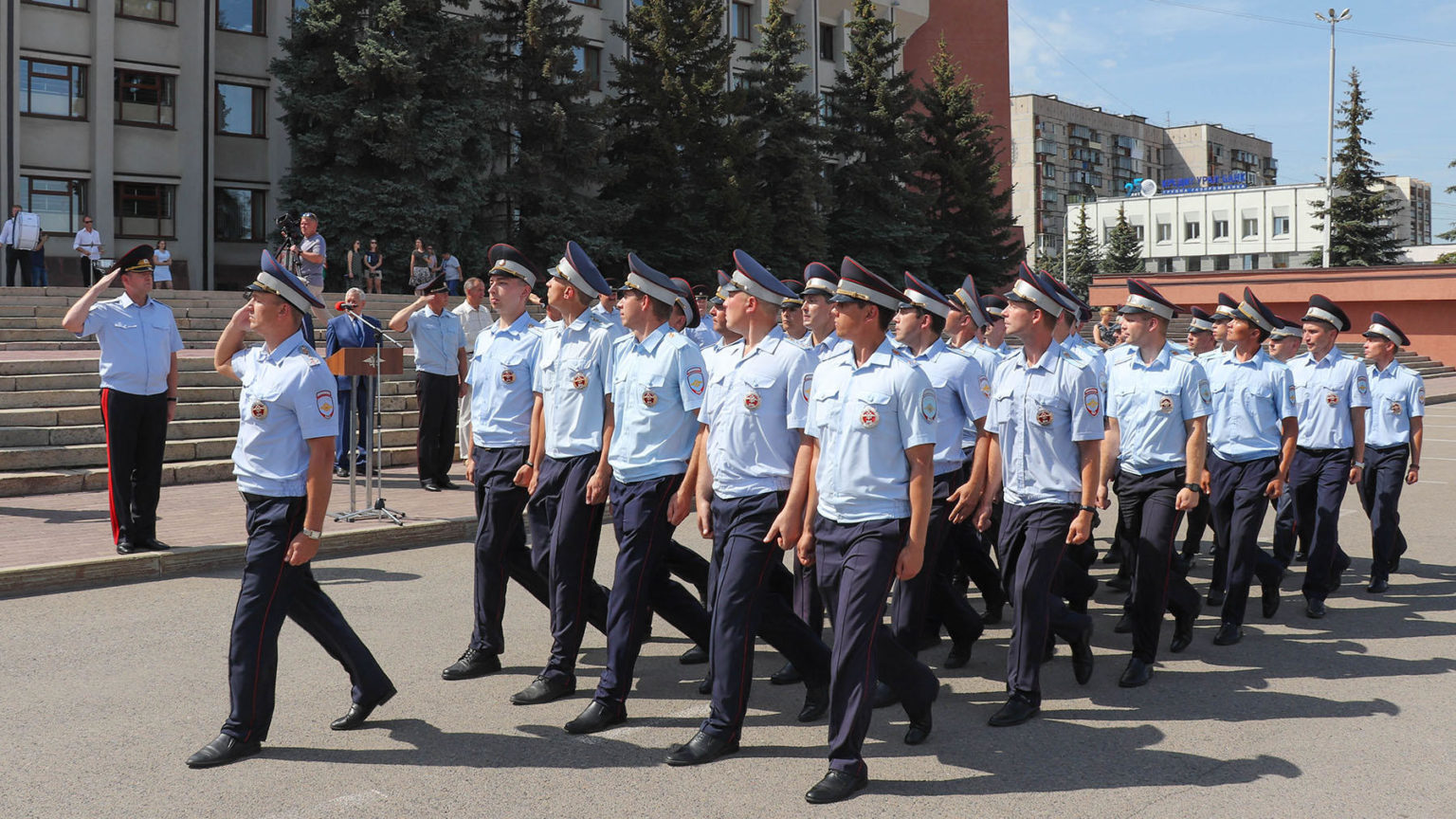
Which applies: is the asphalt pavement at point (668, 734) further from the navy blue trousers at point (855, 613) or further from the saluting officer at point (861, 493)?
the saluting officer at point (861, 493)

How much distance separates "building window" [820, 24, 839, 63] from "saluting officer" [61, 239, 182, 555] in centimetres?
4275

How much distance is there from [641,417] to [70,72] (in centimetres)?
3201

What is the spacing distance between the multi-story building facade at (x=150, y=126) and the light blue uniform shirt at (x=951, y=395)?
975 inches

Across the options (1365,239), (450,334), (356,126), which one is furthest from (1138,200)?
(450,334)

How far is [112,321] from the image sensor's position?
884cm

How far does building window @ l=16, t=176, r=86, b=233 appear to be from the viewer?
102 feet

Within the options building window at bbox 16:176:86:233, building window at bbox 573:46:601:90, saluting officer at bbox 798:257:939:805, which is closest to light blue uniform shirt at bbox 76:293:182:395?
saluting officer at bbox 798:257:939:805

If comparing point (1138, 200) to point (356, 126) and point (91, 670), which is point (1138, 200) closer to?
point (356, 126)

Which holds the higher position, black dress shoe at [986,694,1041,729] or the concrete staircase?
the concrete staircase

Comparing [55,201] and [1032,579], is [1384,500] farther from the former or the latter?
[55,201]

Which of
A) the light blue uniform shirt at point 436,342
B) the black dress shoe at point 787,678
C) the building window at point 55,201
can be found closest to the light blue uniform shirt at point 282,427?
the black dress shoe at point 787,678

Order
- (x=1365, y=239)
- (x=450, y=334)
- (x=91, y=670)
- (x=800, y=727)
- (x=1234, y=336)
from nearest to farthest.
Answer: (x=800, y=727) → (x=91, y=670) → (x=1234, y=336) → (x=450, y=334) → (x=1365, y=239)

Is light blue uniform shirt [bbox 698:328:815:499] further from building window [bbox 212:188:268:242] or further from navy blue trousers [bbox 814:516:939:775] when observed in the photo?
building window [bbox 212:188:268:242]

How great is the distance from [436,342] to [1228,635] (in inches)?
317
